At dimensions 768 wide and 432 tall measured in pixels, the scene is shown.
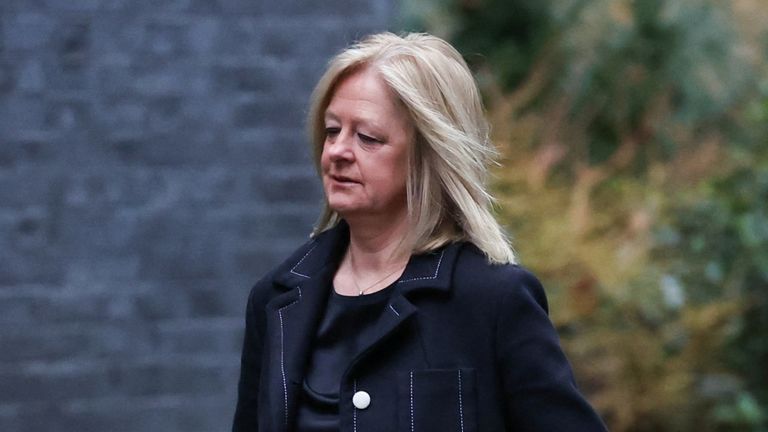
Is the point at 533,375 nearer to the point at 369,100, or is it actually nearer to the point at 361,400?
the point at 361,400

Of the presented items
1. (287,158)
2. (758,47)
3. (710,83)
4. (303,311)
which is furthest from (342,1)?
(758,47)

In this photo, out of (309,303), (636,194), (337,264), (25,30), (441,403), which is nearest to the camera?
(441,403)

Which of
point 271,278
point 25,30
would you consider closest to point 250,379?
point 271,278

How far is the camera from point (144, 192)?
18.0 ft

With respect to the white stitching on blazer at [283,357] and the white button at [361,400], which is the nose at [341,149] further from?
the white button at [361,400]

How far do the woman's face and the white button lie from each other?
0.37 metres

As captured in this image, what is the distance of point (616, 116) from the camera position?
383 inches

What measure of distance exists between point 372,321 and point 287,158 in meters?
2.84

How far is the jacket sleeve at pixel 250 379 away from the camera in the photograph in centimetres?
317

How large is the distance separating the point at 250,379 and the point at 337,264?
0.33 meters

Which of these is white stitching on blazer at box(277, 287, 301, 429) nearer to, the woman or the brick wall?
the woman

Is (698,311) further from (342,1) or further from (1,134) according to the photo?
(1,134)

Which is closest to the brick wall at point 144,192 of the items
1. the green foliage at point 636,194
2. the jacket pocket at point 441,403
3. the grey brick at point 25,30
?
the grey brick at point 25,30

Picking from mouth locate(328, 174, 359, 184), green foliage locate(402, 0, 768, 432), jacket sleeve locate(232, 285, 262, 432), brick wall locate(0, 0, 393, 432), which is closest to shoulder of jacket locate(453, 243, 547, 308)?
mouth locate(328, 174, 359, 184)
